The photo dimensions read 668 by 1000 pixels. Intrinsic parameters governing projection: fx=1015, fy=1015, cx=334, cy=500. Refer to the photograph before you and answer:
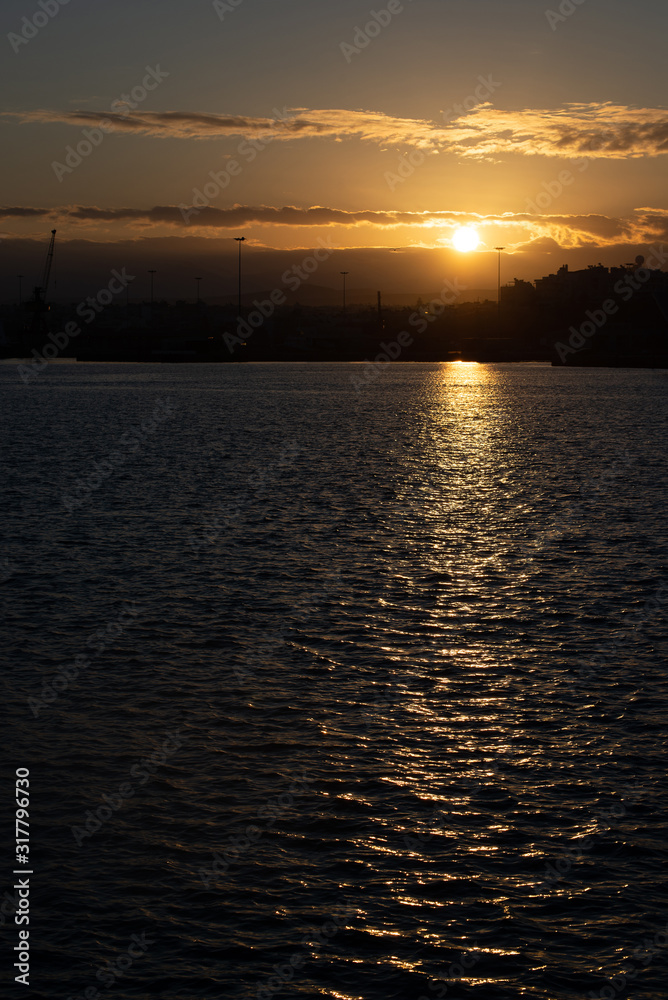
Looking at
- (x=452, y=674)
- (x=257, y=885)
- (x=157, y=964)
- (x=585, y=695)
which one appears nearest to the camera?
(x=157, y=964)

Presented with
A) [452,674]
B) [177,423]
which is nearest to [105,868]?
[452,674]

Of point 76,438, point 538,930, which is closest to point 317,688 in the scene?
point 538,930

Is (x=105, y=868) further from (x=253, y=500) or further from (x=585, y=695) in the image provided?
(x=253, y=500)

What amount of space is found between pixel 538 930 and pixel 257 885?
8.04 ft

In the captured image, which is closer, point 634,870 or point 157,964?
point 157,964

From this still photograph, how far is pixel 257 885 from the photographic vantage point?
8984 millimetres

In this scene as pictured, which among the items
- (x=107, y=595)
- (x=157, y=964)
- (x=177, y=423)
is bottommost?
(x=157, y=964)

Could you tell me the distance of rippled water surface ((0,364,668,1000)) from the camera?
808cm

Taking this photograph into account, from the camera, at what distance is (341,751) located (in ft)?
39.1

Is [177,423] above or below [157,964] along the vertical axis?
above

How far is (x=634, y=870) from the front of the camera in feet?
30.2

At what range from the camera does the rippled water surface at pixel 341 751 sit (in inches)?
318

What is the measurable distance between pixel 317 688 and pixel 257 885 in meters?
5.32

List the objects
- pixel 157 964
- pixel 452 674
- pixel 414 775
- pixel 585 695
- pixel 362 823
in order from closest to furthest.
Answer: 1. pixel 157 964
2. pixel 362 823
3. pixel 414 775
4. pixel 585 695
5. pixel 452 674
